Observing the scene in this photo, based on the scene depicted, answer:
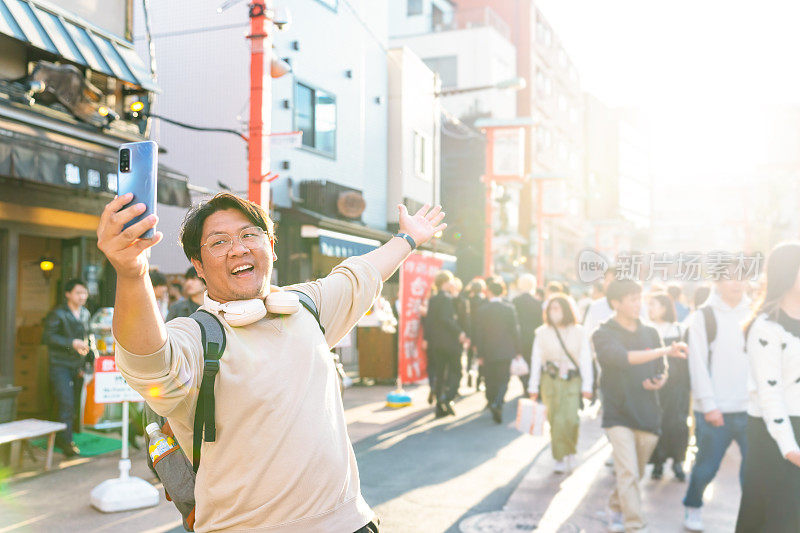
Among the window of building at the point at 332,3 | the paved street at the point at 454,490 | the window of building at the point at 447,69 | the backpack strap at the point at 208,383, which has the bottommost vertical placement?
the paved street at the point at 454,490

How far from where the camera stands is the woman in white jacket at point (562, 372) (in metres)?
7.84

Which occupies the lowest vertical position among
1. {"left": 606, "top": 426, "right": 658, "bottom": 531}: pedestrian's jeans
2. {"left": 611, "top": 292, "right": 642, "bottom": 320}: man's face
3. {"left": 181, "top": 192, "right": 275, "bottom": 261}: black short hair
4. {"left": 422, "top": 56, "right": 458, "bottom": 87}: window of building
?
{"left": 606, "top": 426, "right": 658, "bottom": 531}: pedestrian's jeans

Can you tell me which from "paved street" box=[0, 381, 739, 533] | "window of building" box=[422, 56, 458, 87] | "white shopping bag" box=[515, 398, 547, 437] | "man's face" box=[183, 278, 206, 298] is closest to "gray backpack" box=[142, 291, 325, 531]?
"paved street" box=[0, 381, 739, 533]

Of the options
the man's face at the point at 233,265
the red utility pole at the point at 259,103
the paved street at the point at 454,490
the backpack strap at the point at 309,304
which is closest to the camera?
the man's face at the point at 233,265

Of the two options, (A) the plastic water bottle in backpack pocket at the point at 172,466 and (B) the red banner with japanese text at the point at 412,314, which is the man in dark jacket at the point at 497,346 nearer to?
(B) the red banner with japanese text at the point at 412,314

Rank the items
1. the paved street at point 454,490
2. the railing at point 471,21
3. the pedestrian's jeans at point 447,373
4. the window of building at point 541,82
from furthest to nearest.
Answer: the window of building at point 541,82 → the railing at point 471,21 → the pedestrian's jeans at point 447,373 → the paved street at point 454,490

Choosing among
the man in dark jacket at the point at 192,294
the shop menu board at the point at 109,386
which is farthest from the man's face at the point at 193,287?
the shop menu board at the point at 109,386

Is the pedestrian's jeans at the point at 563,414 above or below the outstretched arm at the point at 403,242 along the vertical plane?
below

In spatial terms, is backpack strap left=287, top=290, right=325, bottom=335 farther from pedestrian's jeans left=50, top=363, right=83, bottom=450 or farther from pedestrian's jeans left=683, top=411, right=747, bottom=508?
pedestrian's jeans left=50, top=363, right=83, bottom=450

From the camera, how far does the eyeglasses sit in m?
2.27

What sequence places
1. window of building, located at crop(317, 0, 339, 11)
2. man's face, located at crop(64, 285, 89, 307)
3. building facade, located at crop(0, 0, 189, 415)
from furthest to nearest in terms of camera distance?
window of building, located at crop(317, 0, 339, 11)
building facade, located at crop(0, 0, 189, 415)
man's face, located at crop(64, 285, 89, 307)

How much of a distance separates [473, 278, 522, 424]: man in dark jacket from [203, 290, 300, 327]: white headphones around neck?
8.99m

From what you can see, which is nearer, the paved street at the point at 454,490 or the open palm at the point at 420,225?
the open palm at the point at 420,225

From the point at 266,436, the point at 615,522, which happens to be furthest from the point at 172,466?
the point at 615,522
